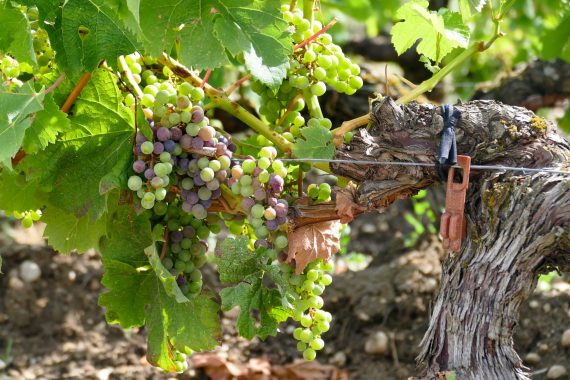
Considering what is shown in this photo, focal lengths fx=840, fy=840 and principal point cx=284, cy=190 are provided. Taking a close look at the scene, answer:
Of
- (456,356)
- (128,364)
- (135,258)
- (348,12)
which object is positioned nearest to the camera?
(456,356)

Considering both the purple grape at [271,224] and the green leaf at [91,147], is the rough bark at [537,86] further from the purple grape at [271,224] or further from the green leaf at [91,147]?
the green leaf at [91,147]

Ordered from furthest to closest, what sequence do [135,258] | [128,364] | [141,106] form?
[128,364] → [135,258] → [141,106]

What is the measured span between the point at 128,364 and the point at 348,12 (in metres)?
2.64

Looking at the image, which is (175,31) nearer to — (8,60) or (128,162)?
(128,162)

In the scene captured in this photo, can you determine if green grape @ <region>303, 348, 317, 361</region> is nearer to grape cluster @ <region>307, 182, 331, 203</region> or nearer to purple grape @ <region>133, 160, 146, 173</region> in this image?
grape cluster @ <region>307, 182, 331, 203</region>

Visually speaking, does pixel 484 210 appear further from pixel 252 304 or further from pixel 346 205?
pixel 252 304

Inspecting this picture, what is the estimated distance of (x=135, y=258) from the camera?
6.54 feet

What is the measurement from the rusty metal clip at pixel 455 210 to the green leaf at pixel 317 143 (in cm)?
28

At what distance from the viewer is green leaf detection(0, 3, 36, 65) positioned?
1781mm

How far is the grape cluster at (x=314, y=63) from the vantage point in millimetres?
1946

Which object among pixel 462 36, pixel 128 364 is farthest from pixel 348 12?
pixel 462 36

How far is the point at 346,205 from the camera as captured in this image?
1831 mm

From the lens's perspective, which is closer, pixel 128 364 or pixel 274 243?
pixel 274 243

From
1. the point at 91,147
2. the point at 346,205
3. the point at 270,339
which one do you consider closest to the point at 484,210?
the point at 346,205
